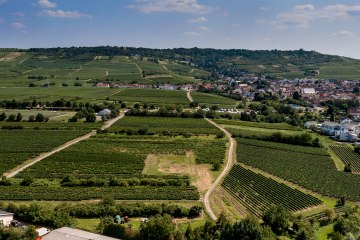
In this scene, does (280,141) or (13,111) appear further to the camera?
(13,111)

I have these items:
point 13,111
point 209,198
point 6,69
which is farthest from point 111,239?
point 6,69

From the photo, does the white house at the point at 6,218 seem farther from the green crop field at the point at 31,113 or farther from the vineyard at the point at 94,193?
the green crop field at the point at 31,113

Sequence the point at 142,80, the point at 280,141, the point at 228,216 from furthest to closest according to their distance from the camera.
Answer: the point at 142,80 → the point at 280,141 → the point at 228,216

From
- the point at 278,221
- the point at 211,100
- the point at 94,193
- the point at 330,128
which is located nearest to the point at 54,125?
the point at 94,193

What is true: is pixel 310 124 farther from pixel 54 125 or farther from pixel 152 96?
pixel 54 125

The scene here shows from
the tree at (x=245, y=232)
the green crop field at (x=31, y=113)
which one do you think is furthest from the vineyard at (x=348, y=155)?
the green crop field at (x=31, y=113)

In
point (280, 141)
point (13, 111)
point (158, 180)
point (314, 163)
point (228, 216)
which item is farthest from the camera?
point (13, 111)

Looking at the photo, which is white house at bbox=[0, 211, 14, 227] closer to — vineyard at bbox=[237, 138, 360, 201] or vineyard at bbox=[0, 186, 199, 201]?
vineyard at bbox=[0, 186, 199, 201]

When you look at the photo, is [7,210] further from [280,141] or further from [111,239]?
[280,141]
